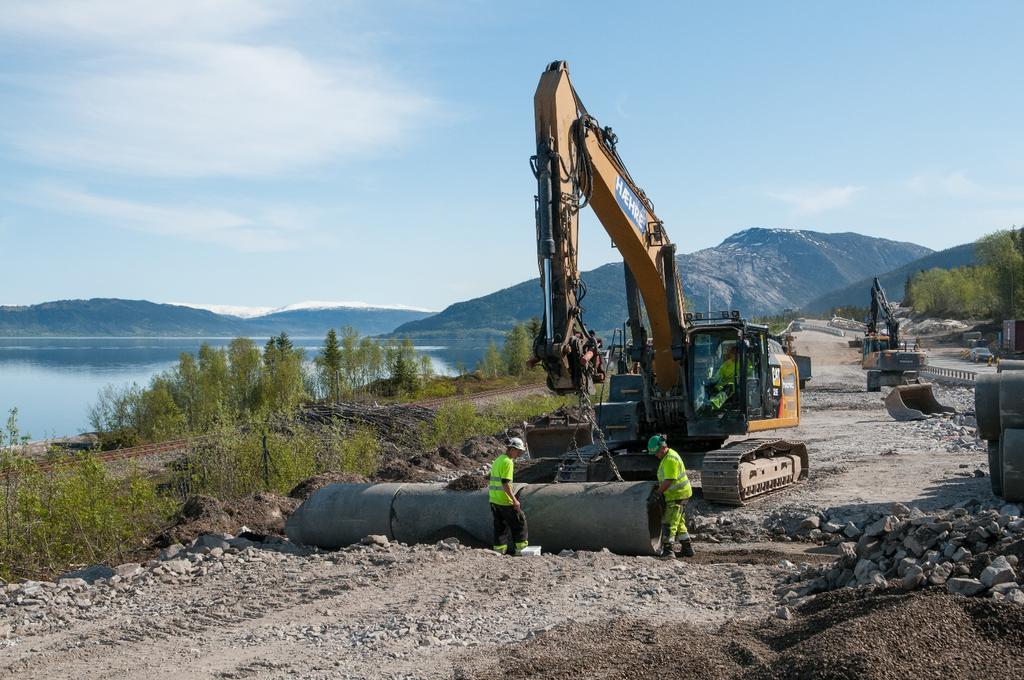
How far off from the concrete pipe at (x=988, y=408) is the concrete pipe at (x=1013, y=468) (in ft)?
Answer: 3.75

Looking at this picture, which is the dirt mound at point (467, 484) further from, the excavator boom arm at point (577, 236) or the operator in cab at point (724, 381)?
the operator in cab at point (724, 381)

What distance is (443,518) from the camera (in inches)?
495

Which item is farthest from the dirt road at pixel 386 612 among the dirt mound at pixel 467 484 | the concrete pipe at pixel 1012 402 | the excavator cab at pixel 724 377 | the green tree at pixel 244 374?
the green tree at pixel 244 374

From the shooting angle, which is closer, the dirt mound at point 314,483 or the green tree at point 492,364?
the dirt mound at point 314,483

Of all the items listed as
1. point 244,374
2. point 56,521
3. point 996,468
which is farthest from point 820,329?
point 56,521

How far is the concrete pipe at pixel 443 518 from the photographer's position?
40.7 ft

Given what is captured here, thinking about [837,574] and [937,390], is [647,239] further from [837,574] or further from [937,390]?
[937,390]

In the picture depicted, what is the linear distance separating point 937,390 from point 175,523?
125ft

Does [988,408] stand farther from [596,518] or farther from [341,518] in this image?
[341,518]

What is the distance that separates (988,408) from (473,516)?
8.17m

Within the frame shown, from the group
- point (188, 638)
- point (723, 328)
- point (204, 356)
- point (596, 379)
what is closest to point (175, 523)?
point (188, 638)

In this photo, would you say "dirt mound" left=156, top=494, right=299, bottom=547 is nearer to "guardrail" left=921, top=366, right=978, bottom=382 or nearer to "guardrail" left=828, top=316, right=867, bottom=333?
"guardrail" left=921, top=366, right=978, bottom=382

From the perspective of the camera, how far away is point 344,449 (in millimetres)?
20562

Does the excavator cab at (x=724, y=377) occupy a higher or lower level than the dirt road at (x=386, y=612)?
higher
